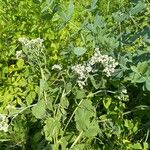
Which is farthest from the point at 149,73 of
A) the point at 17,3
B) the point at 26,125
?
the point at 17,3

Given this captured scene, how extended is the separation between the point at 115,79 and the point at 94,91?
0.14 metres

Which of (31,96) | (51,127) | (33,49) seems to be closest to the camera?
(51,127)

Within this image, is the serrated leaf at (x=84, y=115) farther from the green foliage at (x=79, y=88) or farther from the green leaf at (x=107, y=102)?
the green leaf at (x=107, y=102)

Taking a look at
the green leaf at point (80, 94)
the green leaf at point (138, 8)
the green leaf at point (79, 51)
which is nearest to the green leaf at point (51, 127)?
the green leaf at point (80, 94)

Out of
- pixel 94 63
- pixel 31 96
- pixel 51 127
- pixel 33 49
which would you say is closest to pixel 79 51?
pixel 94 63

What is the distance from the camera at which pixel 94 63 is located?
6.16 feet

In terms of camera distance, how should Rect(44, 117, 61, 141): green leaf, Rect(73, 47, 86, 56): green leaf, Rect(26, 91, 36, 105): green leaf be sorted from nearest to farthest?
Rect(44, 117, 61, 141): green leaf
Rect(73, 47, 86, 56): green leaf
Rect(26, 91, 36, 105): green leaf

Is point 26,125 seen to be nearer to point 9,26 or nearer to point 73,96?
point 73,96

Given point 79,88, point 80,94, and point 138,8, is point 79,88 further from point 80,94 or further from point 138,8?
point 138,8

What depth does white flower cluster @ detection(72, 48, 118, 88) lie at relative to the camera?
1.85 m

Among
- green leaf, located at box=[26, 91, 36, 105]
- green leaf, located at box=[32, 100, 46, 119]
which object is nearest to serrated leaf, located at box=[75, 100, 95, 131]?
green leaf, located at box=[32, 100, 46, 119]

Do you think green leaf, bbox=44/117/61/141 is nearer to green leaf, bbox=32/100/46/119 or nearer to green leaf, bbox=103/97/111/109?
green leaf, bbox=32/100/46/119

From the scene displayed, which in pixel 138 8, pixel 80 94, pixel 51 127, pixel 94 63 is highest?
pixel 138 8

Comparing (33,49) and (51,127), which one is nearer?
(51,127)
